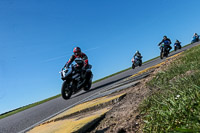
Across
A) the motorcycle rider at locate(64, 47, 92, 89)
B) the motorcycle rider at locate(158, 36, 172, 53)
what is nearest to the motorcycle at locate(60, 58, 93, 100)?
the motorcycle rider at locate(64, 47, 92, 89)

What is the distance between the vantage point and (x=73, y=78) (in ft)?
23.1

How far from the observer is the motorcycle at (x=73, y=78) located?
6.65 metres

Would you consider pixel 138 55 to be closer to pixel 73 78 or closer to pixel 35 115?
pixel 73 78

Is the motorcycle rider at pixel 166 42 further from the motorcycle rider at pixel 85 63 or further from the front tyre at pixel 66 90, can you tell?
the front tyre at pixel 66 90

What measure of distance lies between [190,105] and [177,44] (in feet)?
83.1

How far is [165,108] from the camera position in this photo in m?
1.30

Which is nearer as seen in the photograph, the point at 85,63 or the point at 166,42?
the point at 85,63

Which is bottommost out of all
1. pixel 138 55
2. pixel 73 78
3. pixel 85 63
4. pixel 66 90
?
pixel 66 90

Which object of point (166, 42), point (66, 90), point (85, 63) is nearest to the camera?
point (66, 90)

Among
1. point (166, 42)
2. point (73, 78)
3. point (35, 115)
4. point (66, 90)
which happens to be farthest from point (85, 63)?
point (166, 42)

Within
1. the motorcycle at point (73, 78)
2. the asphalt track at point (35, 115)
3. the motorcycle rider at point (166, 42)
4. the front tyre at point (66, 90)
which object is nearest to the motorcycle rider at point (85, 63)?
the motorcycle at point (73, 78)

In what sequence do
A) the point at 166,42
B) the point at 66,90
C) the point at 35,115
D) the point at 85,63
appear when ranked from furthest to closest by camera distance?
the point at 166,42 < the point at 85,63 < the point at 66,90 < the point at 35,115

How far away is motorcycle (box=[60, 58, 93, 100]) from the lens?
21.8 ft

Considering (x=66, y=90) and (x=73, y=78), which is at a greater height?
(x=73, y=78)
